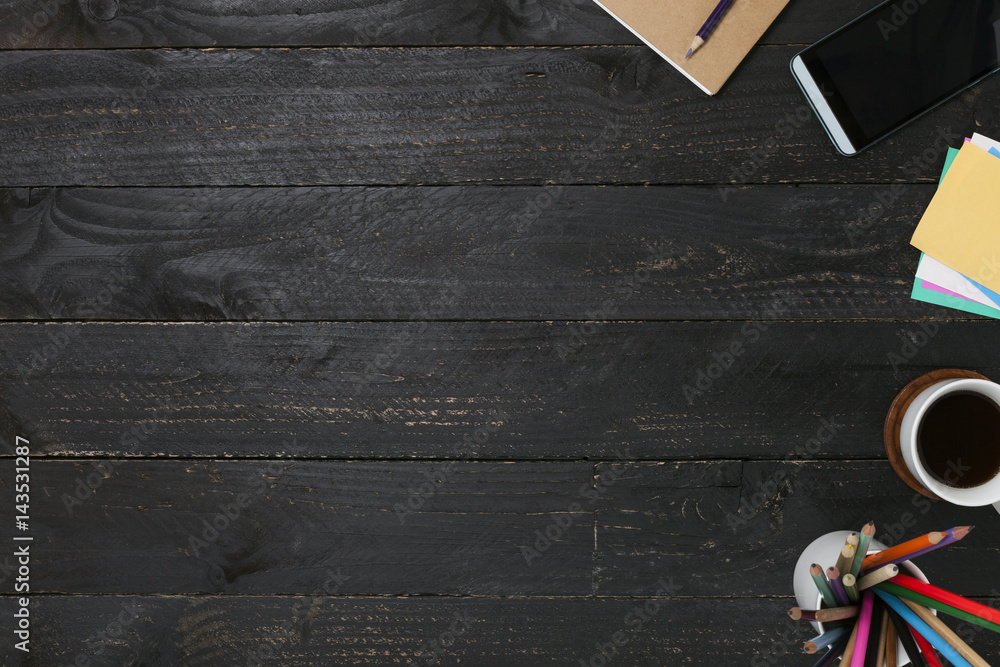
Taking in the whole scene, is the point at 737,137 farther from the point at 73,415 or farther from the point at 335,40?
the point at 73,415

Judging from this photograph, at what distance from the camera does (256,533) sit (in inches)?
33.3

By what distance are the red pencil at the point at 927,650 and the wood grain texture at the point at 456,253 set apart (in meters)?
0.39

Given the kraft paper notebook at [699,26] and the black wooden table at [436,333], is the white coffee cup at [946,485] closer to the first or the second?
the black wooden table at [436,333]

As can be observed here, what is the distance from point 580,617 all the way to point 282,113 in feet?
2.55

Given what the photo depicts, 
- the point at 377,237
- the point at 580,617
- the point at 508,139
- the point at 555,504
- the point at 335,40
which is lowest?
the point at 580,617

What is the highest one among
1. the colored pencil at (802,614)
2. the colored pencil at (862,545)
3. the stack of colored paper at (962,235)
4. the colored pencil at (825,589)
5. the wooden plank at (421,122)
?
the wooden plank at (421,122)

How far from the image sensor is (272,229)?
0.85 metres

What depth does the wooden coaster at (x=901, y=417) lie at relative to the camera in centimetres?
79

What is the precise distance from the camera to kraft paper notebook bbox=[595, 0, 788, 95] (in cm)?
82

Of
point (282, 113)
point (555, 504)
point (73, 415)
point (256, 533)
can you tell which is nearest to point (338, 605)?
point (256, 533)

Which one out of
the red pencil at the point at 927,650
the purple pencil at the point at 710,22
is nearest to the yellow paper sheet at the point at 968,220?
the purple pencil at the point at 710,22

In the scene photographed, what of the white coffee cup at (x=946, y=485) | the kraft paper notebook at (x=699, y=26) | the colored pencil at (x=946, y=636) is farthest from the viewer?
the kraft paper notebook at (x=699, y=26)

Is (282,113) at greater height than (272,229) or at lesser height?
greater

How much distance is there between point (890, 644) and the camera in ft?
1.92
